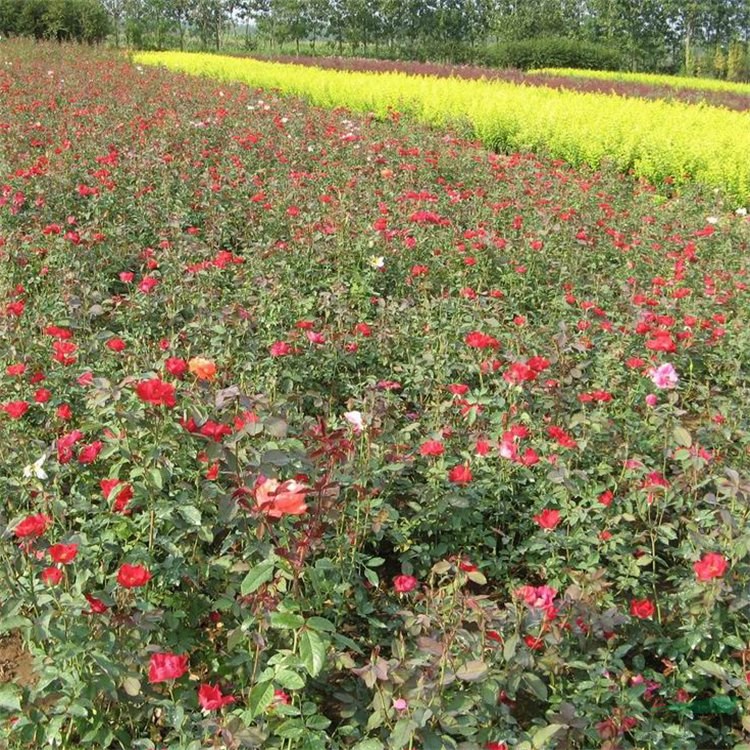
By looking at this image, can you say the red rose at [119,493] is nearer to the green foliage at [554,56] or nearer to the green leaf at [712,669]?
the green leaf at [712,669]

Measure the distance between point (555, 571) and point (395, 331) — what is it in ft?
5.26

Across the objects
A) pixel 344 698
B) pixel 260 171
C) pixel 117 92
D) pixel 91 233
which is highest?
pixel 117 92

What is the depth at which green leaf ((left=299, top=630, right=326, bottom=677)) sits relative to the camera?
1.51 m

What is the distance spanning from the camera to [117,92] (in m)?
10.5

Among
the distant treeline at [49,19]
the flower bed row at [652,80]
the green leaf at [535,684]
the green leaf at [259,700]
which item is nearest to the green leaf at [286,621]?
the green leaf at [259,700]

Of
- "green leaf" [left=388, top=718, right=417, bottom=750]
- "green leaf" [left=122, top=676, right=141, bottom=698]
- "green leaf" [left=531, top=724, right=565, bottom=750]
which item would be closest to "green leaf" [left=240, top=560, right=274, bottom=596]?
"green leaf" [left=122, top=676, right=141, bottom=698]

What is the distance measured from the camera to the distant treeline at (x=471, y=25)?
43562 millimetres

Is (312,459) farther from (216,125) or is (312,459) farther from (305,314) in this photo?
(216,125)

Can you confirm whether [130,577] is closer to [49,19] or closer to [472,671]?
[472,671]

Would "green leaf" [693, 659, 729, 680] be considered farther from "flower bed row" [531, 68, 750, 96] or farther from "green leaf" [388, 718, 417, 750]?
"flower bed row" [531, 68, 750, 96]

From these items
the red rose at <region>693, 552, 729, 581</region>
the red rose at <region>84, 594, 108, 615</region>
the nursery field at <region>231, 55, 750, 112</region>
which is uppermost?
the nursery field at <region>231, 55, 750, 112</region>

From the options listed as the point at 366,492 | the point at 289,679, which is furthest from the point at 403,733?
the point at 366,492

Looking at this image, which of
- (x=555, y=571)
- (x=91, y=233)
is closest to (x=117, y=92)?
(x=91, y=233)

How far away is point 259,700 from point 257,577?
25 centimetres
